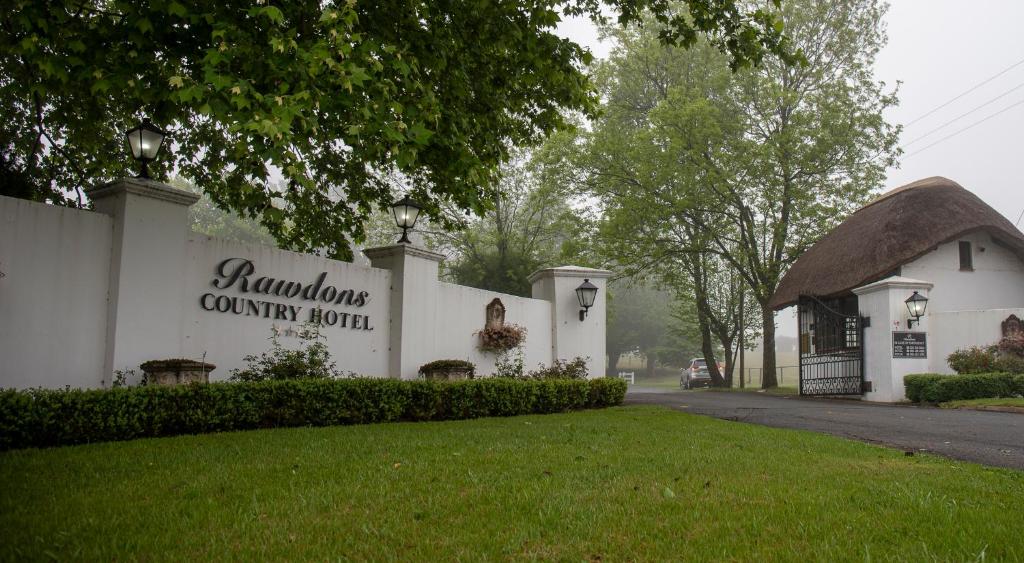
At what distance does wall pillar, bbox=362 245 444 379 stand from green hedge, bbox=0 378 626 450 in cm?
160

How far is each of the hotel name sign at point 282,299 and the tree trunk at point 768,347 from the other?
19.3 meters

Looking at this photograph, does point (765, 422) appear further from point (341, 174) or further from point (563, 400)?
point (341, 174)

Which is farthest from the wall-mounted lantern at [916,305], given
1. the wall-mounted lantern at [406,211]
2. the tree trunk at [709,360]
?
the wall-mounted lantern at [406,211]

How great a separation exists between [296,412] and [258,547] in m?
5.17

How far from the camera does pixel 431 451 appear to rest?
5.98m

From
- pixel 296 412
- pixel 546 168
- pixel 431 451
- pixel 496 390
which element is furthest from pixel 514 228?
pixel 431 451

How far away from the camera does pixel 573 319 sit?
15.0 metres

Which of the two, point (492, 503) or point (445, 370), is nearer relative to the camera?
point (492, 503)

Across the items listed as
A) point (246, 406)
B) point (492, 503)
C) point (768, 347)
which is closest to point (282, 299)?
point (246, 406)

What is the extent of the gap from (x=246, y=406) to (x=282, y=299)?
2.53 metres

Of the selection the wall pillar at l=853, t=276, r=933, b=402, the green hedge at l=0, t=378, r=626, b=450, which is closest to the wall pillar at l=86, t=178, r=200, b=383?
the green hedge at l=0, t=378, r=626, b=450

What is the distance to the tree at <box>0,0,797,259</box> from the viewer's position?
19.1 feet

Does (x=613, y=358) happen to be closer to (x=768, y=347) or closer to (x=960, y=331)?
(x=768, y=347)

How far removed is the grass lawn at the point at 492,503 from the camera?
3129mm
